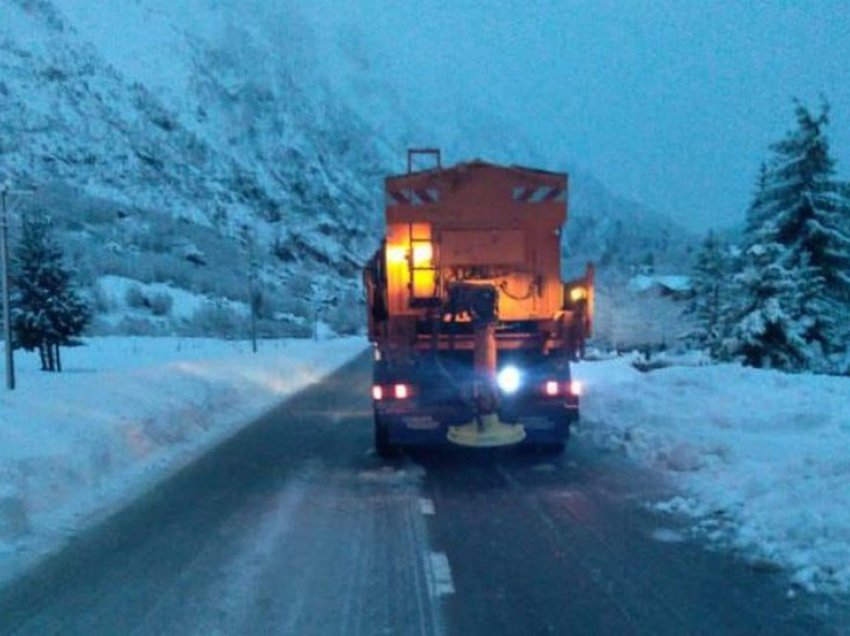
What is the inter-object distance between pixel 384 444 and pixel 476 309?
2.27 metres

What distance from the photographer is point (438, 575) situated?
6.94m

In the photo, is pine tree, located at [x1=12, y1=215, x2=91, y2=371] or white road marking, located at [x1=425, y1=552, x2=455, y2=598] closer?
white road marking, located at [x1=425, y1=552, x2=455, y2=598]

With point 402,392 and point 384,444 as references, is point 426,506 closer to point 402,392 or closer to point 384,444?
point 402,392

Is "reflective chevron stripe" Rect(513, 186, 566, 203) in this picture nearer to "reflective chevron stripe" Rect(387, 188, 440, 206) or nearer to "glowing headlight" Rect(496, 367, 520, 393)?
"reflective chevron stripe" Rect(387, 188, 440, 206)

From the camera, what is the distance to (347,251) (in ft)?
375

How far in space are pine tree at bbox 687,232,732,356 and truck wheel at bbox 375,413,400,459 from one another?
136ft

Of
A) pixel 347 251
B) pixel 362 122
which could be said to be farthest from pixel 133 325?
pixel 362 122

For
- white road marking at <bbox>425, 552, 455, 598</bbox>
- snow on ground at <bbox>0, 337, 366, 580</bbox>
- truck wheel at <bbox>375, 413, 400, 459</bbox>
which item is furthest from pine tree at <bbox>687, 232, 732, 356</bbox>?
white road marking at <bbox>425, 552, 455, 598</bbox>

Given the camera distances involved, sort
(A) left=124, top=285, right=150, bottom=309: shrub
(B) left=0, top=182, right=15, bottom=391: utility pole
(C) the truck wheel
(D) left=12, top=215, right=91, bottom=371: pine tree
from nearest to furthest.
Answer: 1. (C) the truck wheel
2. (B) left=0, top=182, right=15, bottom=391: utility pole
3. (D) left=12, top=215, right=91, bottom=371: pine tree
4. (A) left=124, top=285, right=150, bottom=309: shrub

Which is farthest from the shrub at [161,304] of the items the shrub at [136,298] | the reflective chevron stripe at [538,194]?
the reflective chevron stripe at [538,194]

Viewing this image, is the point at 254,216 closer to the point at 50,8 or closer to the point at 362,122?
the point at 50,8

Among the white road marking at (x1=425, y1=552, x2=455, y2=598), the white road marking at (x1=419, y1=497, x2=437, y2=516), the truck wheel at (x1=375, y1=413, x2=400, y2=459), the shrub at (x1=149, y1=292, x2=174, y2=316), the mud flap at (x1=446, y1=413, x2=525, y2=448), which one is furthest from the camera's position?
the shrub at (x1=149, y1=292, x2=174, y2=316)

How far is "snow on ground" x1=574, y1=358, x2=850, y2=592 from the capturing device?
290 inches

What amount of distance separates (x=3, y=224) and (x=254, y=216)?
292ft
